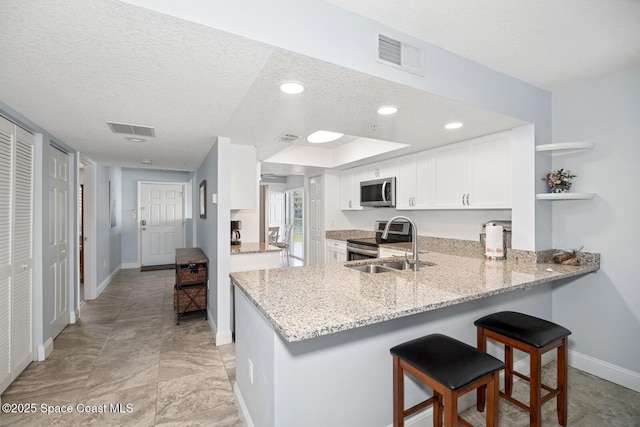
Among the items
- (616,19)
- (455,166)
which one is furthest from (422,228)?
(616,19)

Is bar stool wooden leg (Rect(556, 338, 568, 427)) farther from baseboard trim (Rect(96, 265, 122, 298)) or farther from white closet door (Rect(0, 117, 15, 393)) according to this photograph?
baseboard trim (Rect(96, 265, 122, 298))

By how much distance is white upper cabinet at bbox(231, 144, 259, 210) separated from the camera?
3.31 m

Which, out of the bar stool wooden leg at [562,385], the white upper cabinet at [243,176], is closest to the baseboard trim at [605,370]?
the bar stool wooden leg at [562,385]

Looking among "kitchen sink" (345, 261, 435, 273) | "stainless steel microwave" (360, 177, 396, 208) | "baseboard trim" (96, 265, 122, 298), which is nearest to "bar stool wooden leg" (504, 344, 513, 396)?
"kitchen sink" (345, 261, 435, 273)

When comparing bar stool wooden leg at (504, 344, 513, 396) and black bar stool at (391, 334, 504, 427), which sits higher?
black bar stool at (391, 334, 504, 427)

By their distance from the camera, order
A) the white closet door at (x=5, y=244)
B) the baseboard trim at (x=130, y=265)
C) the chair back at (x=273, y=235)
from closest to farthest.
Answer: the white closet door at (x=5, y=244) → the baseboard trim at (x=130, y=265) → the chair back at (x=273, y=235)

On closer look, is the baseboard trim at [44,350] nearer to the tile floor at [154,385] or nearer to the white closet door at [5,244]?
the tile floor at [154,385]

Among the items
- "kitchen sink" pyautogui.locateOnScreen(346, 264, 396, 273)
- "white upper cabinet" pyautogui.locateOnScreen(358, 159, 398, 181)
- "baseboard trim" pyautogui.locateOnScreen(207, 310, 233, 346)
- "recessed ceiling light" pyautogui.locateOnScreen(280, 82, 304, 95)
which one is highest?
"recessed ceiling light" pyautogui.locateOnScreen(280, 82, 304, 95)

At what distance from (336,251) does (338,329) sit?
12.9ft

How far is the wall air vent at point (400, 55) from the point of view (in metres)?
1.62

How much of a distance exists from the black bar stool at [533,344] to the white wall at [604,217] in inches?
37.9

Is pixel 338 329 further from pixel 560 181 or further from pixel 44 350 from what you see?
pixel 44 350

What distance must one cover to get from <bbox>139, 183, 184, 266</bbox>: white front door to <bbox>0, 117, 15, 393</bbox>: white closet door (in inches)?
186

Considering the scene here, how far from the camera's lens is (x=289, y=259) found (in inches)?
316
